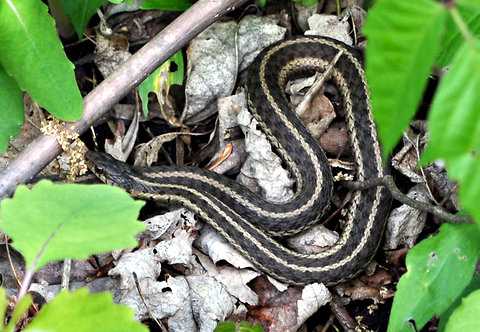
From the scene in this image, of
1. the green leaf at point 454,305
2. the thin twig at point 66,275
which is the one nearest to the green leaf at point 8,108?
the thin twig at point 66,275

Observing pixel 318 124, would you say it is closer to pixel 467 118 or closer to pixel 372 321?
pixel 372 321

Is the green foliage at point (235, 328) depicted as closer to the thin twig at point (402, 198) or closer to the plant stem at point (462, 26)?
the thin twig at point (402, 198)

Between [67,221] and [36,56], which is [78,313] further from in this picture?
[36,56]

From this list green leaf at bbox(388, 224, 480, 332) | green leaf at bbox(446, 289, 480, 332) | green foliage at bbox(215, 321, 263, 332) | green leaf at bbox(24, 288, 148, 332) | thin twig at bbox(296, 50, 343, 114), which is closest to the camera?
green leaf at bbox(24, 288, 148, 332)

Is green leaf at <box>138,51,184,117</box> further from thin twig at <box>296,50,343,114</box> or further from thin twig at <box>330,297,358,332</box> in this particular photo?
thin twig at <box>330,297,358,332</box>

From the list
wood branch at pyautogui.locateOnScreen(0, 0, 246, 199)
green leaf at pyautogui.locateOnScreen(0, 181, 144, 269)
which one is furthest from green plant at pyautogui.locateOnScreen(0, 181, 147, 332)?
wood branch at pyautogui.locateOnScreen(0, 0, 246, 199)

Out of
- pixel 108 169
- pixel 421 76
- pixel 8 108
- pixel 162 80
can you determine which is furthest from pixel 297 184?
pixel 421 76

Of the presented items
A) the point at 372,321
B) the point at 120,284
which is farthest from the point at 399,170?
the point at 120,284
